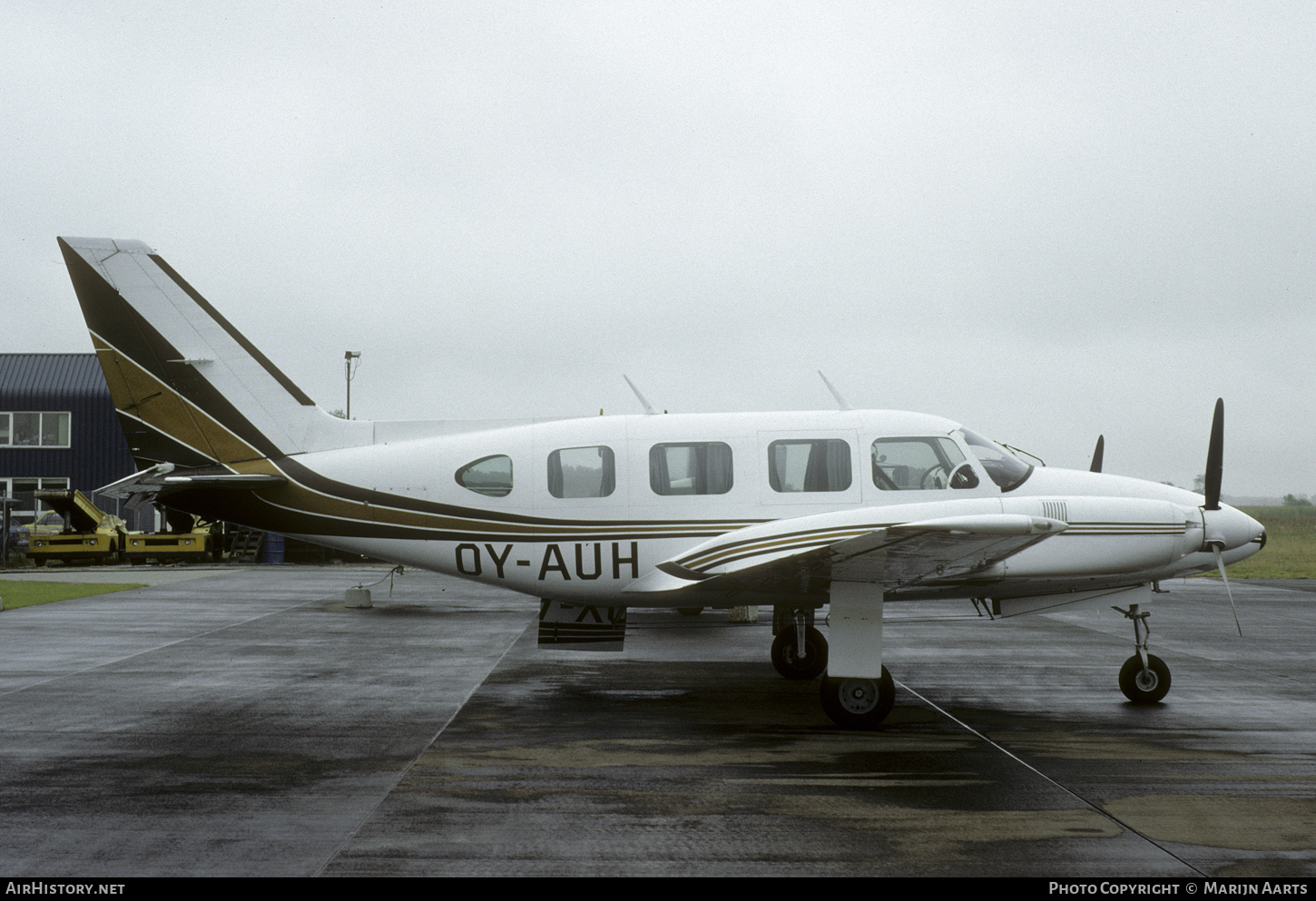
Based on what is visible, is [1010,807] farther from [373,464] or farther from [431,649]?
[431,649]

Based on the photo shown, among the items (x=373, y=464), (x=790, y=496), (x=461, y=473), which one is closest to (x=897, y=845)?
(x=790, y=496)

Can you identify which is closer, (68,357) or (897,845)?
(897,845)

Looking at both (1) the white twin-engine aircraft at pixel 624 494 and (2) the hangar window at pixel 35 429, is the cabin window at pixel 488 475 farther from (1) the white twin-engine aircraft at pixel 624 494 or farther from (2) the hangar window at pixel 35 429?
(2) the hangar window at pixel 35 429

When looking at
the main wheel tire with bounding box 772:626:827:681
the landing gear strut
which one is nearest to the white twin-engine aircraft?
the landing gear strut

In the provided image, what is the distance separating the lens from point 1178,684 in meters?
10.5

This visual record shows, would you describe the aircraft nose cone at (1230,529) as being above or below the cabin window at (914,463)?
below

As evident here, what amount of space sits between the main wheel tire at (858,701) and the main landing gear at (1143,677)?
2.87m

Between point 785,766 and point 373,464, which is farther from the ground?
point 373,464

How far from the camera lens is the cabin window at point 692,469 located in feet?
31.1

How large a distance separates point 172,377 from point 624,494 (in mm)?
5322

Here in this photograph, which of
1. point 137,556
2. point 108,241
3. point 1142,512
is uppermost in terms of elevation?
point 108,241

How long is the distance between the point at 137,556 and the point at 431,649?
25061 millimetres

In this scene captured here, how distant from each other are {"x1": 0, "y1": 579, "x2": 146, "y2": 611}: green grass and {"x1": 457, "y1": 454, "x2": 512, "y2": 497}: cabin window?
12841mm

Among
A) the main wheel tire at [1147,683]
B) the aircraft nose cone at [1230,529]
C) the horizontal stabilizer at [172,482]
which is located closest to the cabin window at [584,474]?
the horizontal stabilizer at [172,482]
